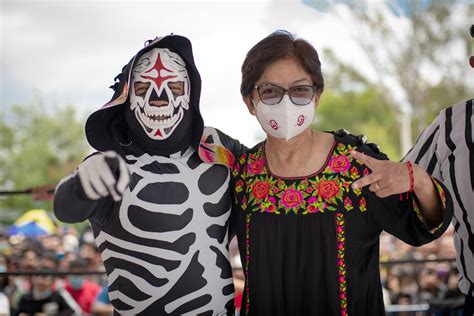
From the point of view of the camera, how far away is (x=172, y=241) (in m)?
2.42

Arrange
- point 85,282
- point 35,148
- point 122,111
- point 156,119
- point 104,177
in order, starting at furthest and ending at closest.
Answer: point 35,148, point 85,282, point 122,111, point 156,119, point 104,177

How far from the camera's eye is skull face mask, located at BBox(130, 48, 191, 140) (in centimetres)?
247

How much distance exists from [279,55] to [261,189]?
1.80 ft

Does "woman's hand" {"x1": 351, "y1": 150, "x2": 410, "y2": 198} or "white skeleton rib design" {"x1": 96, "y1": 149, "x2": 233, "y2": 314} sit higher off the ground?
"woman's hand" {"x1": 351, "y1": 150, "x2": 410, "y2": 198}

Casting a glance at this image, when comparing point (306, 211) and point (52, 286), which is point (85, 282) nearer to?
point (52, 286)

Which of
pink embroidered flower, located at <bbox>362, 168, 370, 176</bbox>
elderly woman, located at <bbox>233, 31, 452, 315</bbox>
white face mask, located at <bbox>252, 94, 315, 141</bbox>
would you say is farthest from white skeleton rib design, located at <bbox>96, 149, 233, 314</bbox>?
pink embroidered flower, located at <bbox>362, 168, 370, 176</bbox>

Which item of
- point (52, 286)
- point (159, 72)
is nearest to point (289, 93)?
point (159, 72)

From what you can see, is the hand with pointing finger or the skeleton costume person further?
the skeleton costume person

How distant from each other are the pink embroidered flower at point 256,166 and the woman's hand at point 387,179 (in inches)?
21.6

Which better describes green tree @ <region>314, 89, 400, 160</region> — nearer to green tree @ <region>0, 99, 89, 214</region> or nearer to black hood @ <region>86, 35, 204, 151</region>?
green tree @ <region>0, 99, 89, 214</region>

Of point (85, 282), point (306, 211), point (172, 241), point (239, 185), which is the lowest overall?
point (85, 282)

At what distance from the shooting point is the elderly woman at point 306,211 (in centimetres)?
230

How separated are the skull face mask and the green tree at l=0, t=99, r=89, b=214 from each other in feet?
98.1

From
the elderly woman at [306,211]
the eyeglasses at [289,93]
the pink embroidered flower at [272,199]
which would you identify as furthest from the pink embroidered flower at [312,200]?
the eyeglasses at [289,93]
